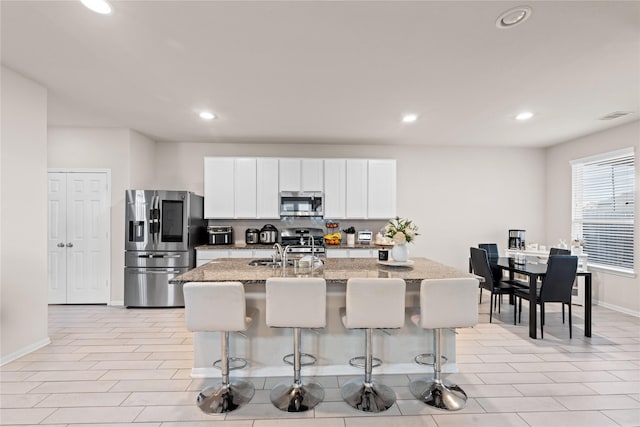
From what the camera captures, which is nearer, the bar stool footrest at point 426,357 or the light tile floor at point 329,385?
the light tile floor at point 329,385

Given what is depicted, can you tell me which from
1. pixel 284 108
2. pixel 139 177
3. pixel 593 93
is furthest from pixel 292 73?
pixel 139 177

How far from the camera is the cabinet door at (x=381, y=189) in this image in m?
5.67

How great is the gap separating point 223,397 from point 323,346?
0.89m

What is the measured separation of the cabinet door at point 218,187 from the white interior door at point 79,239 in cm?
145

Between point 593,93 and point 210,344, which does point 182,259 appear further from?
point 593,93

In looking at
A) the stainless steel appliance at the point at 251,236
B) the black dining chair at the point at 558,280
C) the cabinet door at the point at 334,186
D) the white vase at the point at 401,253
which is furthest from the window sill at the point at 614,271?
the stainless steel appliance at the point at 251,236

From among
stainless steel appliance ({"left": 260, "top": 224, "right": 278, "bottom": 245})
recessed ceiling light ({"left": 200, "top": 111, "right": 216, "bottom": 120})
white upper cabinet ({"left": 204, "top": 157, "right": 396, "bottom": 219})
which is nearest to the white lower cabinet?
white upper cabinet ({"left": 204, "top": 157, "right": 396, "bottom": 219})

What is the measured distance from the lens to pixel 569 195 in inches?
224

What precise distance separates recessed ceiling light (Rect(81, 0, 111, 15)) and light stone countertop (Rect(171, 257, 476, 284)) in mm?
1833

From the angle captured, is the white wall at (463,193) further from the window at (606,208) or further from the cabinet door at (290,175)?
the cabinet door at (290,175)

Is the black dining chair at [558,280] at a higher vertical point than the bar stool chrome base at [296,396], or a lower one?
higher

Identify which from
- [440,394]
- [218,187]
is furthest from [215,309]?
[218,187]

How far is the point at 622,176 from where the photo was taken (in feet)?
15.8

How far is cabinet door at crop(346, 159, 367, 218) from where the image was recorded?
5.64m
